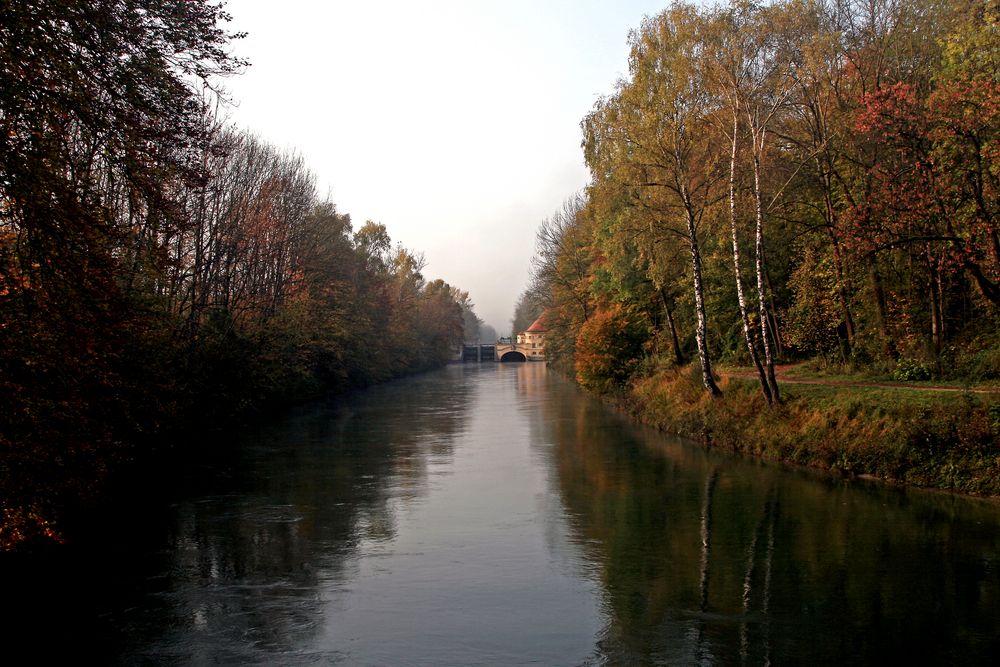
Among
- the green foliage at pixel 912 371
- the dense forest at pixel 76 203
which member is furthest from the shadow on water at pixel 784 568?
the dense forest at pixel 76 203

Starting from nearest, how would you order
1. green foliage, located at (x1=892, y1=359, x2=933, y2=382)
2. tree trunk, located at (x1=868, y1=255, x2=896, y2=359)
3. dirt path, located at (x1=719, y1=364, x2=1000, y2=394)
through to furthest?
dirt path, located at (x1=719, y1=364, x2=1000, y2=394) < green foliage, located at (x1=892, y1=359, x2=933, y2=382) < tree trunk, located at (x1=868, y1=255, x2=896, y2=359)

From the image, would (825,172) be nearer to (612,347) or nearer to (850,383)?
(850,383)

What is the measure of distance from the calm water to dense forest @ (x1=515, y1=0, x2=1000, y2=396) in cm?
663

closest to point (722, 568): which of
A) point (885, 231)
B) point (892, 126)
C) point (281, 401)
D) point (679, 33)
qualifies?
point (885, 231)

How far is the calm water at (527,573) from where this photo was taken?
29.6 ft

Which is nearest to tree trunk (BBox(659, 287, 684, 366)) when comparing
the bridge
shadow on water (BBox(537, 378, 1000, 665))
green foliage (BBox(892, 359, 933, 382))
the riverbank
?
the riverbank

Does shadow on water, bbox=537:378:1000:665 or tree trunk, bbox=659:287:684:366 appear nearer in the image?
shadow on water, bbox=537:378:1000:665

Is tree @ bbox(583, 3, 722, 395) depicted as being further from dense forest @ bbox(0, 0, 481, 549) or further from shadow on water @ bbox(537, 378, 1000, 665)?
dense forest @ bbox(0, 0, 481, 549)

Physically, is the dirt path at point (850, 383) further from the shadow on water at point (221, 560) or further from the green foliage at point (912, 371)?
the shadow on water at point (221, 560)

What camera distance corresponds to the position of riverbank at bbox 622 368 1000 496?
14852mm

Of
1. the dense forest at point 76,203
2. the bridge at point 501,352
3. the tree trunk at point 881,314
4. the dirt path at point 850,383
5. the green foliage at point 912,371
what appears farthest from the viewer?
the bridge at point 501,352

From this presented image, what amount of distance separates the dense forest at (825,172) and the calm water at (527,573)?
663cm

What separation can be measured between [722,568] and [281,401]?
33.5 metres

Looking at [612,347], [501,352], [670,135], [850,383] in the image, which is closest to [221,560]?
[850,383]
